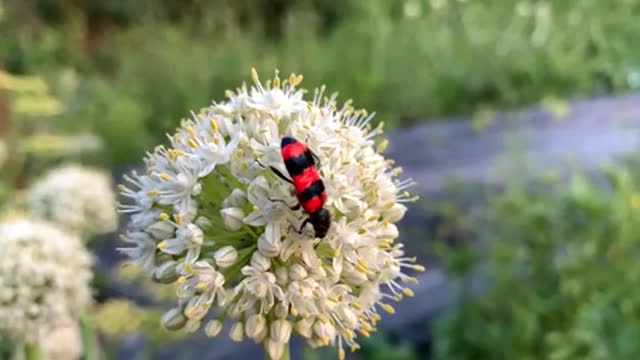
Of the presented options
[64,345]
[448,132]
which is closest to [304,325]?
[64,345]

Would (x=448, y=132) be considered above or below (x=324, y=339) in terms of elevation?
above

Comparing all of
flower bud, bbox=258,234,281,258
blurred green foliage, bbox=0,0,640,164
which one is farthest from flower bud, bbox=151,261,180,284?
blurred green foliage, bbox=0,0,640,164

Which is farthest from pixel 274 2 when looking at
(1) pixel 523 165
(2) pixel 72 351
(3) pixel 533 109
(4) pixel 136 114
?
(2) pixel 72 351

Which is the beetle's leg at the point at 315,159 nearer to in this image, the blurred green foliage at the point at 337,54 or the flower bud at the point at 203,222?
the flower bud at the point at 203,222

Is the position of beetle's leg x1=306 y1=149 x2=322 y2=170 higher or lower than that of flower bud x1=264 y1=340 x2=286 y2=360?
higher

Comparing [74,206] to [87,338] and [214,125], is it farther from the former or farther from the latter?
[214,125]

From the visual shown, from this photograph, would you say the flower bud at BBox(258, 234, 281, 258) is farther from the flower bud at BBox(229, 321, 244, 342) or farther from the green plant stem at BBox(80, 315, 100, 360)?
the green plant stem at BBox(80, 315, 100, 360)
